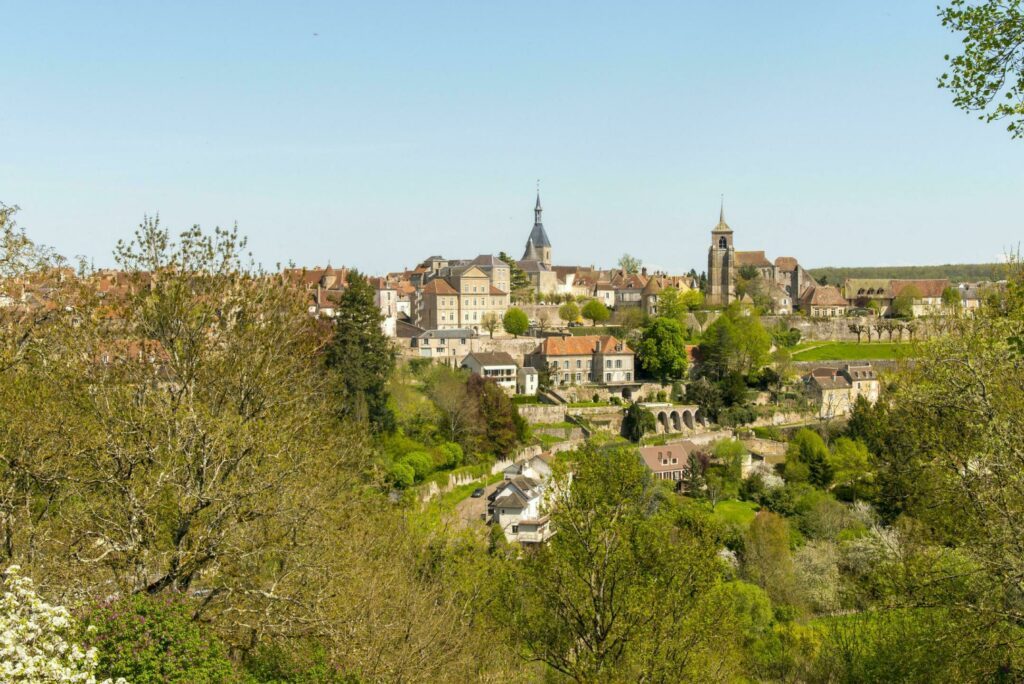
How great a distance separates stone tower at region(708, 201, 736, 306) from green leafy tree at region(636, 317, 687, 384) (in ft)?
69.6

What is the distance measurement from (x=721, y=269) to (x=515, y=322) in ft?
81.1

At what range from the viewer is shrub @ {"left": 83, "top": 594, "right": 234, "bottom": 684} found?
327 inches

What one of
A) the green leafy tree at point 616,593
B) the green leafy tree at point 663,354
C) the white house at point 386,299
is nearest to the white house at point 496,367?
the white house at point 386,299

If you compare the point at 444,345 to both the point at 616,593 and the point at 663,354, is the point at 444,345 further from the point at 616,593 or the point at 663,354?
the point at 616,593

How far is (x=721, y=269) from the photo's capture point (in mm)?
75688

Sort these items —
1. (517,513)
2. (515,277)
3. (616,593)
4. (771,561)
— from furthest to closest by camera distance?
(515,277) < (517,513) < (771,561) < (616,593)

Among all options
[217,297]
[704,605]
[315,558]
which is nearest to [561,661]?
[704,605]

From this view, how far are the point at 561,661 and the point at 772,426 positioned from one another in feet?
134

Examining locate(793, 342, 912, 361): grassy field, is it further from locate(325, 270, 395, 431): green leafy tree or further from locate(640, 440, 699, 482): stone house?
locate(325, 270, 395, 431): green leafy tree

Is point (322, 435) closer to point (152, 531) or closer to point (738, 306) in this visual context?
point (152, 531)

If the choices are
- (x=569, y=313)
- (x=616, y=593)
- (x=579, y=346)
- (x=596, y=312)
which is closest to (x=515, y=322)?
(x=569, y=313)

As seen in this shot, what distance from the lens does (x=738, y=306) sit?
65688 mm

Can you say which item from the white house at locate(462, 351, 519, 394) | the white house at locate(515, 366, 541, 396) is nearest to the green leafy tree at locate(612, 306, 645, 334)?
the white house at locate(515, 366, 541, 396)

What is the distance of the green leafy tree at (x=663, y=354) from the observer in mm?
53625
